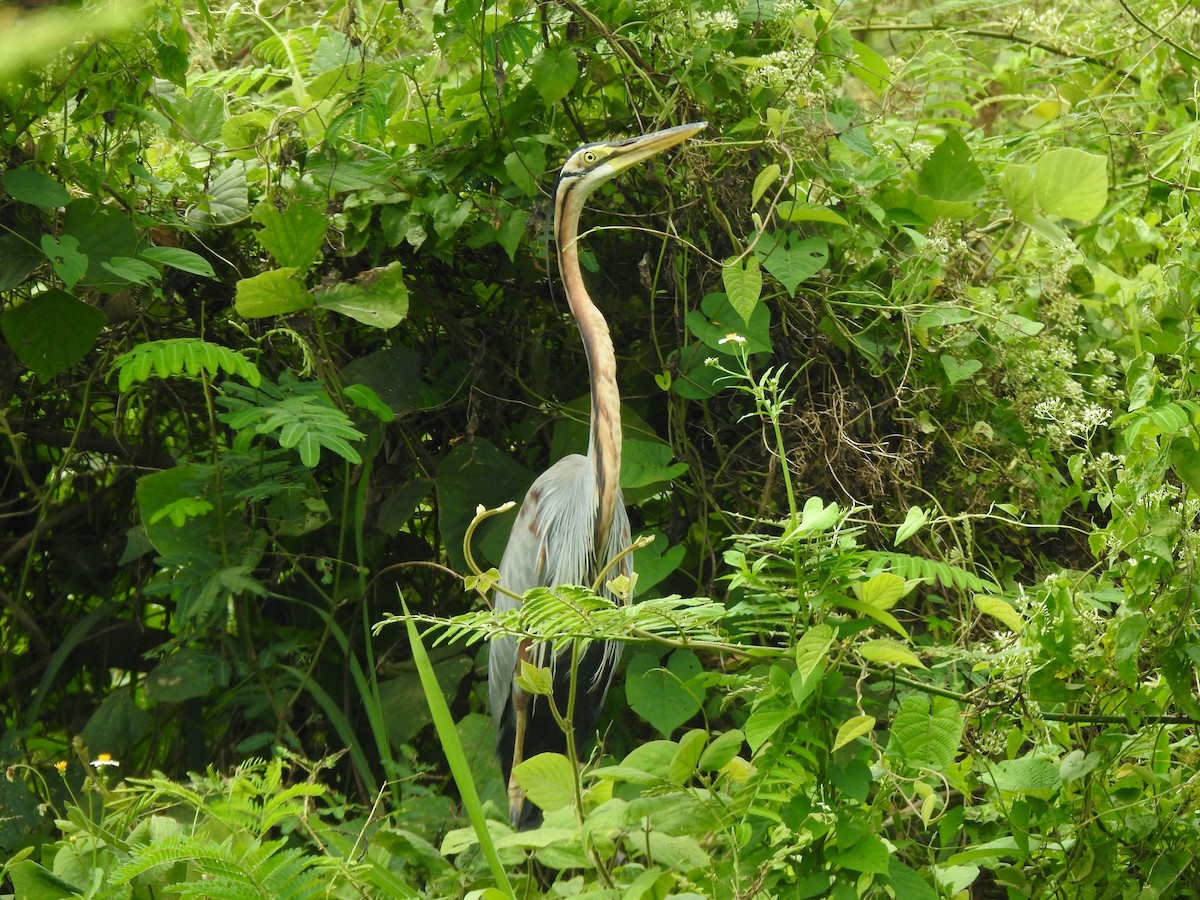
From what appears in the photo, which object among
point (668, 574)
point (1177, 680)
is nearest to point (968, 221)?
point (668, 574)

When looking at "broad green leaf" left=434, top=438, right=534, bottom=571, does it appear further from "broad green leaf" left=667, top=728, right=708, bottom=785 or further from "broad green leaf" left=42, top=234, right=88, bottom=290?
"broad green leaf" left=667, top=728, right=708, bottom=785

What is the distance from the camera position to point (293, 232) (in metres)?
2.45

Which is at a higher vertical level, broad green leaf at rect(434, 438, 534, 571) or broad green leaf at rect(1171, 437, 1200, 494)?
broad green leaf at rect(1171, 437, 1200, 494)

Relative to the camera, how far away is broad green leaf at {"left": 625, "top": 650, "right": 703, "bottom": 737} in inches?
89.1

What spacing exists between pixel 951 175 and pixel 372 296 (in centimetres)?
129

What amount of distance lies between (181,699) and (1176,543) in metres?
2.00

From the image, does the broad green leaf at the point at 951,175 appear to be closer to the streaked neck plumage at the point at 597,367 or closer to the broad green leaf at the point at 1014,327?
the broad green leaf at the point at 1014,327

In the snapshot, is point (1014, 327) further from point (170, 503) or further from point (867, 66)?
point (170, 503)

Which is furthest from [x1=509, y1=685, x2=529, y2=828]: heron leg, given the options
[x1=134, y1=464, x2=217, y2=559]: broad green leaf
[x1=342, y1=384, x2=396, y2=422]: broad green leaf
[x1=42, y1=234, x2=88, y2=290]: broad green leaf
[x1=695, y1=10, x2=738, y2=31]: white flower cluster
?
[x1=695, y1=10, x2=738, y2=31]: white flower cluster

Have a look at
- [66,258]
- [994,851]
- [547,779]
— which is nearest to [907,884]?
[994,851]

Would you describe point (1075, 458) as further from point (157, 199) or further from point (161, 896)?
point (157, 199)

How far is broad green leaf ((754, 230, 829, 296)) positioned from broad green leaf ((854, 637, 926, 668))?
1.03 m

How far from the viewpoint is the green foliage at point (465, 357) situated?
7.54ft

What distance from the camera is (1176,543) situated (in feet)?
4.87
